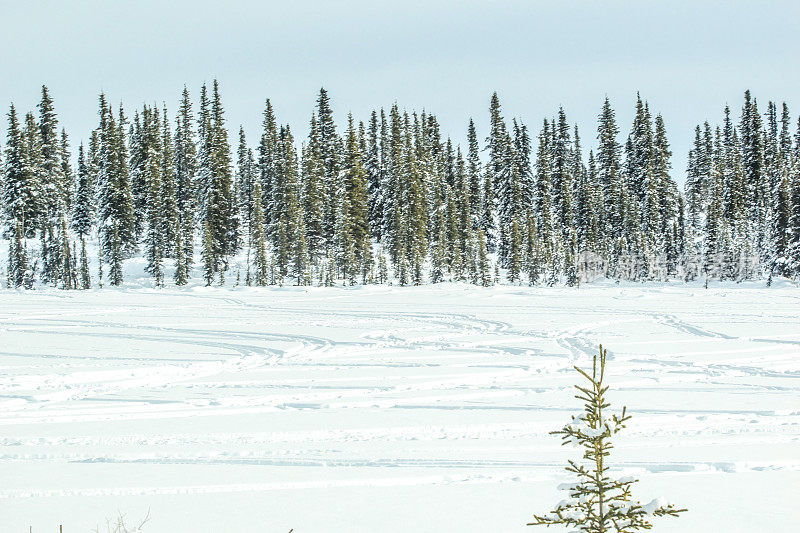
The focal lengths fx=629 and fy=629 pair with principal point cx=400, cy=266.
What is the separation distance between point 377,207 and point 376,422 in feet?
183

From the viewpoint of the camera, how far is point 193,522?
5.24 meters

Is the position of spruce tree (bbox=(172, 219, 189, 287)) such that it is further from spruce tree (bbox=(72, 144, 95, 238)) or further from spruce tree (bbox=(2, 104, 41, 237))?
spruce tree (bbox=(2, 104, 41, 237))

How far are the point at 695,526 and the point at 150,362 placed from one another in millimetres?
12021

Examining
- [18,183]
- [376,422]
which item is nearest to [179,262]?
[18,183]

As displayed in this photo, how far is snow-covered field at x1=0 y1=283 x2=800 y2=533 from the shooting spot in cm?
552

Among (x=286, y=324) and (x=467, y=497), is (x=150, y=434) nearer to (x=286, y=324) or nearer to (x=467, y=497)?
(x=467, y=497)

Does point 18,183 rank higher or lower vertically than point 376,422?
higher

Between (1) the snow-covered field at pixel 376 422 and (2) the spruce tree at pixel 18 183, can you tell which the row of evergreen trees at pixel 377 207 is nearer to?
(2) the spruce tree at pixel 18 183

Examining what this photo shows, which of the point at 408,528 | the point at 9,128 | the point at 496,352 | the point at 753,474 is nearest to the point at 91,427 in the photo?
the point at 408,528

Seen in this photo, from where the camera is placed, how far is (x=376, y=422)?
856 cm

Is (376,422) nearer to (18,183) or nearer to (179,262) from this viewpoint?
(179,262)

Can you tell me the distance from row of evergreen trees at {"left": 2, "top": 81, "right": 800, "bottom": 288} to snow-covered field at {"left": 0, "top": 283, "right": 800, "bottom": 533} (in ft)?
103

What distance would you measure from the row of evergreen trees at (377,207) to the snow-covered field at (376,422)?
1238 inches

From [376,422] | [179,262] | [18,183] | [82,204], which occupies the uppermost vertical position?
[18,183]
